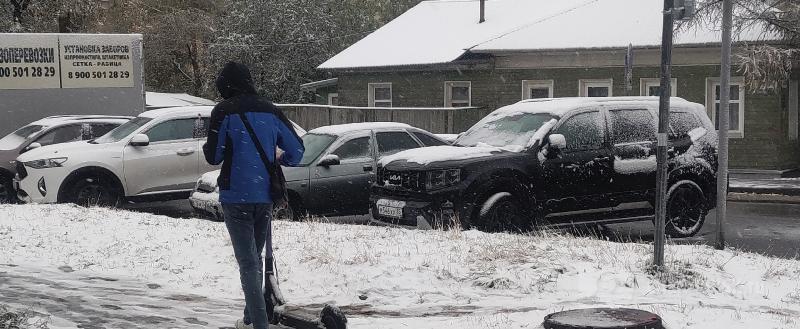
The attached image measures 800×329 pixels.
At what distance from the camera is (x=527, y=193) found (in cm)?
1186

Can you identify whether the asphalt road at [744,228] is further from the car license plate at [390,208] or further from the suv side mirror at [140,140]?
the car license plate at [390,208]

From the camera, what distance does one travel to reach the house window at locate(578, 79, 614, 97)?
26.5m

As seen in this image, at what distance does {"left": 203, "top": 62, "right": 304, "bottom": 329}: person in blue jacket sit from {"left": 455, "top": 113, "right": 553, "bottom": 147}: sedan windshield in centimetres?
610

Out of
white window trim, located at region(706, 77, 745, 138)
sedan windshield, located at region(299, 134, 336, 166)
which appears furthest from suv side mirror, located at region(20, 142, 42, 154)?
white window trim, located at region(706, 77, 745, 138)

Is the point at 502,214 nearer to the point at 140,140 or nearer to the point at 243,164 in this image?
the point at 243,164

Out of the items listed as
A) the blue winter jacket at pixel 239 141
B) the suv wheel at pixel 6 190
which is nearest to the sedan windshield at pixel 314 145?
the suv wheel at pixel 6 190

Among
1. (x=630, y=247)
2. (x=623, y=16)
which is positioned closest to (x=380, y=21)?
(x=623, y=16)

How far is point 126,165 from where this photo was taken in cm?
1562

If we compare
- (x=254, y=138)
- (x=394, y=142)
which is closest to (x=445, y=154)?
(x=394, y=142)

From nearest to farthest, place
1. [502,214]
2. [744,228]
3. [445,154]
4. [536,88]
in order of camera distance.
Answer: [502,214]
[445,154]
[744,228]
[536,88]

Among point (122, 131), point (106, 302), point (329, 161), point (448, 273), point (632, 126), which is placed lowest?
point (106, 302)

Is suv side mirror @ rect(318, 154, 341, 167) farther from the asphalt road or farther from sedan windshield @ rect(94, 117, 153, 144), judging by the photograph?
sedan windshield @ rect(94, 117, 153, 144)

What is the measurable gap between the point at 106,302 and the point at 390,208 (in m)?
4.60

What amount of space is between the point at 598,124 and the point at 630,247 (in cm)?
300
